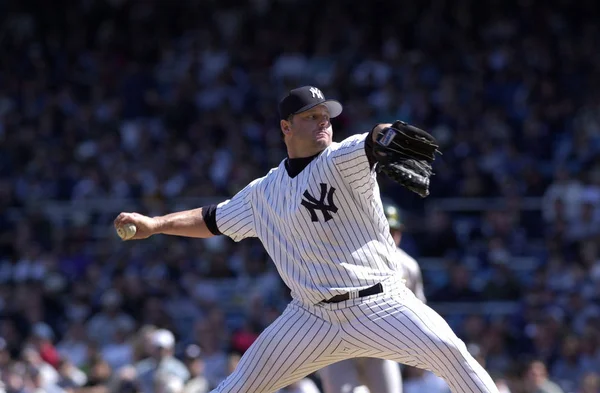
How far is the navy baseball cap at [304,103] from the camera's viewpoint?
5859mm

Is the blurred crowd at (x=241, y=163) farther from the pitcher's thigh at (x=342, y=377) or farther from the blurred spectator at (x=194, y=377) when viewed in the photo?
the pitcher's thigh at (x=342, y=377)

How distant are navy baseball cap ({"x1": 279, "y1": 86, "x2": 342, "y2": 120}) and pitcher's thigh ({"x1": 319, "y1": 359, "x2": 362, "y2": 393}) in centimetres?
203

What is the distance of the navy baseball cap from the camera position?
19.2 ft

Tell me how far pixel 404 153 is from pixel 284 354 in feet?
4.08

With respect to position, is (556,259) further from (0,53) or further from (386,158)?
(0,53)

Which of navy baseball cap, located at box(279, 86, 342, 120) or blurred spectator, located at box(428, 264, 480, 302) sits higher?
navy baseball cap, located at box(279, 86, 342, 120)

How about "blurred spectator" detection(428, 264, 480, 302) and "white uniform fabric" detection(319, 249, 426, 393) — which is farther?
"blurred spectator" detection(428, 264, 480, 302)

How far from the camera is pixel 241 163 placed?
15.4 meters

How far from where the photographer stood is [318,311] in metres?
5.82

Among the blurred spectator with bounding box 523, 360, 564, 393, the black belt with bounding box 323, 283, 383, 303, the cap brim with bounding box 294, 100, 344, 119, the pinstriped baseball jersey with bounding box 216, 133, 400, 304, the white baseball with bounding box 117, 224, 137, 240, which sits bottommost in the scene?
the blurred spectator with bounding box 523, 360, 564, 393

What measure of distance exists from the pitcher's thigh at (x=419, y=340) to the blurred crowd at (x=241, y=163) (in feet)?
14.6

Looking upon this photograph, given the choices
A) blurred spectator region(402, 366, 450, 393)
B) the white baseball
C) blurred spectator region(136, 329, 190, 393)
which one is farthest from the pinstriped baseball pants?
blurred spectator region(402, 366, 450, 393)

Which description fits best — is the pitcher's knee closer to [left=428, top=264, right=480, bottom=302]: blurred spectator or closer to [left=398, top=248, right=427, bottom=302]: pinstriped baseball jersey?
[left=398, top=248, right=427, bottom=302]: pinstriped baseball jersey

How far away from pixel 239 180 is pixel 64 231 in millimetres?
2451
